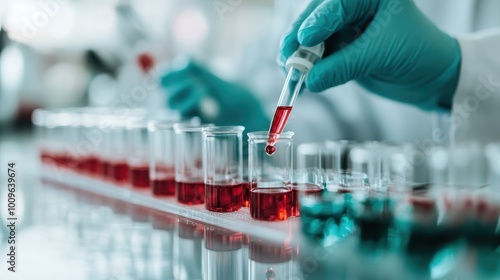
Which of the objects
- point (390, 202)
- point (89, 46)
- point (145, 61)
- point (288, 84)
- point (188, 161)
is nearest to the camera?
point (390, 202)

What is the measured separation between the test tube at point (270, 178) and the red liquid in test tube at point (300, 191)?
2 centimetres

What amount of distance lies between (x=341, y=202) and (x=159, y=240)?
508 millimetres

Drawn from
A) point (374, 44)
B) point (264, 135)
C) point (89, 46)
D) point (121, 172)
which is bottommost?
point (121, 172)

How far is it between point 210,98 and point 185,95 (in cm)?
14

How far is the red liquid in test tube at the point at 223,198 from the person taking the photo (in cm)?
157

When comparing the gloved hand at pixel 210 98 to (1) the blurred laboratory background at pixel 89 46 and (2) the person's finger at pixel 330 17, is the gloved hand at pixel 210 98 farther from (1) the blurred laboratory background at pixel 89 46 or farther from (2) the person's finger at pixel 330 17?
(1) the blurred laboratory background at pixel 89 46

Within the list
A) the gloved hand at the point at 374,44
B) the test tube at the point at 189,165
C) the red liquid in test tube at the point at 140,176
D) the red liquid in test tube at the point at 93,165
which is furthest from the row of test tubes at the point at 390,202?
the red liquid in test tube at the point at 93,165

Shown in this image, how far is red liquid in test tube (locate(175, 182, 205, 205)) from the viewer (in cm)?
169

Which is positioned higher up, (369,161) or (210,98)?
(210,98)

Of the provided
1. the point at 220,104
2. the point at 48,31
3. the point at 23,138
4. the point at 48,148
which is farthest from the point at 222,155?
the point at 48,31

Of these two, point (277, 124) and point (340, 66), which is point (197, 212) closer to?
point (277, 124)

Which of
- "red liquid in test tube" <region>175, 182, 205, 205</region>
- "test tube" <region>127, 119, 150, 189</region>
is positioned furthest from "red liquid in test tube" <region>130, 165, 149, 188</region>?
"red liquid in test tube" <region>175, 182, 205, 205</region>

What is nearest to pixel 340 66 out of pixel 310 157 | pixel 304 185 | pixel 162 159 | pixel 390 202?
pixel 310 157

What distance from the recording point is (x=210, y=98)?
2623 mm
